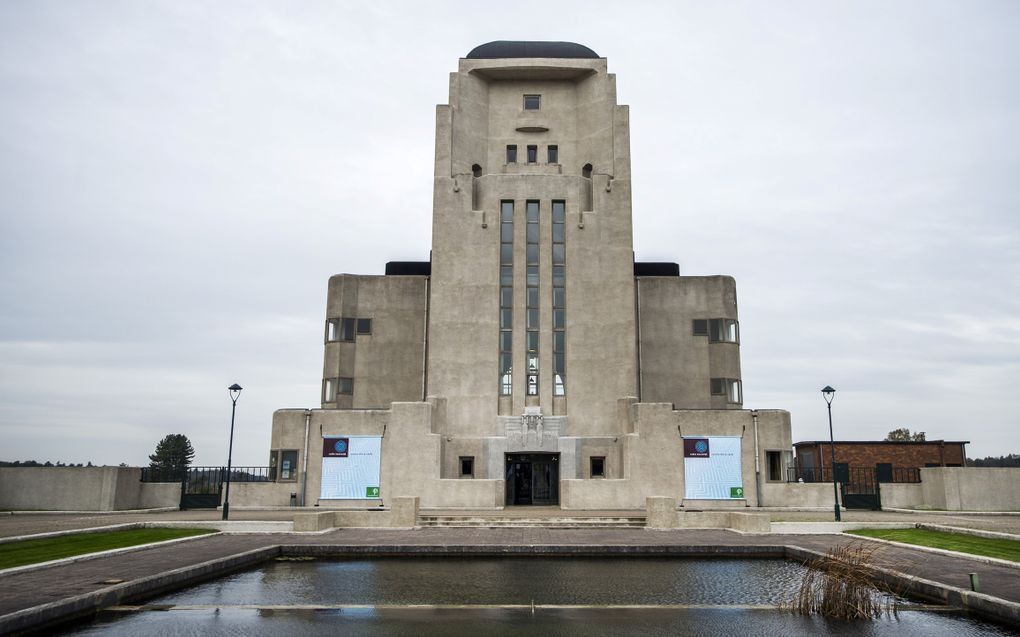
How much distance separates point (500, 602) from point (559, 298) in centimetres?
3030

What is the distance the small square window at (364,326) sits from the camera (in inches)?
1827

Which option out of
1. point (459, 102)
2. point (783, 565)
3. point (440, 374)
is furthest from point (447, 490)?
point (459, 102)

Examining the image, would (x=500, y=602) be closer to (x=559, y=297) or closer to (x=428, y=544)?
(x=428, y=544)

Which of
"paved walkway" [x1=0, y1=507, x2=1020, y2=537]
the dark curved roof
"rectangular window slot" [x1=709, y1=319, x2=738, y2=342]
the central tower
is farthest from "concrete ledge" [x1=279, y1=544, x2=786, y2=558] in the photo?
the dark curved roof

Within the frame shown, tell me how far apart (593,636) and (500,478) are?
2899 cm

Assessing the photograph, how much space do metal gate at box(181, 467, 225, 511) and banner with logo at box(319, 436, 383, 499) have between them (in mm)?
5875

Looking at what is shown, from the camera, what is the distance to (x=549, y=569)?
17953 millimetres

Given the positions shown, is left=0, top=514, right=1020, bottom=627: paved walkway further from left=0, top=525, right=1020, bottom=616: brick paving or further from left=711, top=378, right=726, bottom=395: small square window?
left=711, top=378, right=726, bottom=395: small square window

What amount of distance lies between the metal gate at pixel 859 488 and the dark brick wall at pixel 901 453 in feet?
2.82

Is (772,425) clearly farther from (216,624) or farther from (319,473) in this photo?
(216,624)

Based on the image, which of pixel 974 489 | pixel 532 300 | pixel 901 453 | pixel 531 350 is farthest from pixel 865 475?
pixel 532 300

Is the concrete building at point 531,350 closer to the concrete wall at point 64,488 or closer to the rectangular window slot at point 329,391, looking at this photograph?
the rectangular window slot at point 329,391

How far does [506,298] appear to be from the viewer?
42812 millimetres

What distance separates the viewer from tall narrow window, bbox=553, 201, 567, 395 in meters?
41.7
